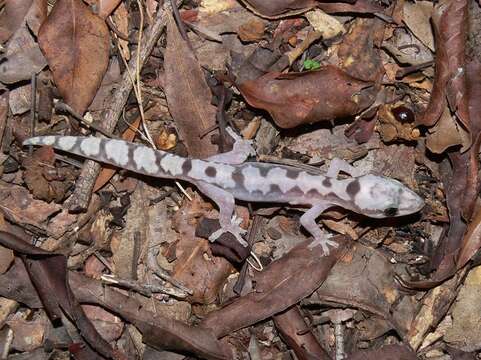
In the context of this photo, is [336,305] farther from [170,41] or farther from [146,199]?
[170,41]

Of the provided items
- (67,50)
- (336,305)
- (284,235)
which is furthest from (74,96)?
(336,305)

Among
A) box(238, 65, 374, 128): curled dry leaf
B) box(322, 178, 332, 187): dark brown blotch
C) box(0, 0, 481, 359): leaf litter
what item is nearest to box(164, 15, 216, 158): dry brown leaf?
box(0, 0, 481, 359): leaf litter

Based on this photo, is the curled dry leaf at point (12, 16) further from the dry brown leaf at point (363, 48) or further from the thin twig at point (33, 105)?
the dry brown leaf at point (363, 48)

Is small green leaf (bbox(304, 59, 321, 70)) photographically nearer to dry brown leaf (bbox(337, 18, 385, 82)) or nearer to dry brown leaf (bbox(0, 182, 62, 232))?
dry brown leaf (bbox(337, 18, 385, 82))

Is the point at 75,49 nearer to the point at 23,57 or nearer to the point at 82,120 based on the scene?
the point at 23,57

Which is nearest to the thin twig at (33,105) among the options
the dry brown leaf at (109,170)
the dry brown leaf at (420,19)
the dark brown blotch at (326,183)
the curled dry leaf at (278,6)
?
the dry brown leaf at (109,170)

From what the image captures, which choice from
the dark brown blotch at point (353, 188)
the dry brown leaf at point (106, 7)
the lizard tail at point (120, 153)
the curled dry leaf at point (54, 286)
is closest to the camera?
the curled dry leaf at point (54, 286)
